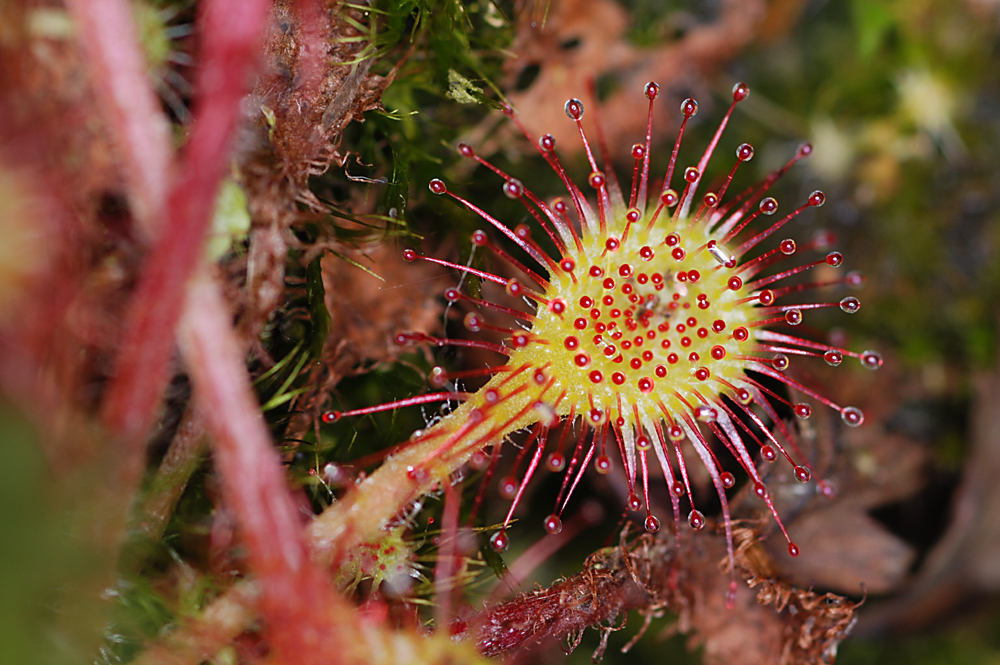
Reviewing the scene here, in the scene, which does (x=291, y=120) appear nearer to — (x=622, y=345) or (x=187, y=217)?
(x=187, y=217)

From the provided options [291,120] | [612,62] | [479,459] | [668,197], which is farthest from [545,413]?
[612,62]

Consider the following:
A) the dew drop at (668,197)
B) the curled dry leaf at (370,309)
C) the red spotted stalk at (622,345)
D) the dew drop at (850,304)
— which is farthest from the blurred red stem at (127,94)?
the dew drop at (850,304)

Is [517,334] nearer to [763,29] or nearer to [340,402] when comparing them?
[340,402]

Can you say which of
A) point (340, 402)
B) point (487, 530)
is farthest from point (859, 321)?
point (340, 402)

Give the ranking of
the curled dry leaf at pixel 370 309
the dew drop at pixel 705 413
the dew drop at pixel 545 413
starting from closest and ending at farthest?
the dew drop at pixel 545 413 < the dew drop at pixel 705 413 < the curled dry leaf at pixel 370 309

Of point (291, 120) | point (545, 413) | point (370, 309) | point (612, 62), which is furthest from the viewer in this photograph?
point (612, 62)

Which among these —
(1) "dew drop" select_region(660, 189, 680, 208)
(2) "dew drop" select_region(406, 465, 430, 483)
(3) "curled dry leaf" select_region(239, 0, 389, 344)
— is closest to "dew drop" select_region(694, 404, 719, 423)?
(1) "dew drop" select_region(660, 189, 680, 208)

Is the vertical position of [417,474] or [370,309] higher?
[370,309]

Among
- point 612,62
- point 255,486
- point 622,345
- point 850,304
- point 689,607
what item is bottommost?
point 689,607

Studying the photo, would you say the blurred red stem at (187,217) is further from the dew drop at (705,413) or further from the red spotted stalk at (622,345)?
the dew drop at (705,413)

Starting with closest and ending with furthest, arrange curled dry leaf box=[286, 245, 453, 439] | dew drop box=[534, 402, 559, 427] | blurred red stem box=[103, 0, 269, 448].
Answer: blurred red stem box=[103, 0, 269, 448], dew drop box=[534, 402, 559, 427], curled dry leaf box=[286, 245, 453, 439]

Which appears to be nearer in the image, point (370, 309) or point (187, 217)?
point (187, 217)

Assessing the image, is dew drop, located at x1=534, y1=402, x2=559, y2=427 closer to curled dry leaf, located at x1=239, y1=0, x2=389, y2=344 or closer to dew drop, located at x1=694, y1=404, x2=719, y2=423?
dew drop, located at x1=694, y1=404, x2=719, y2=423
